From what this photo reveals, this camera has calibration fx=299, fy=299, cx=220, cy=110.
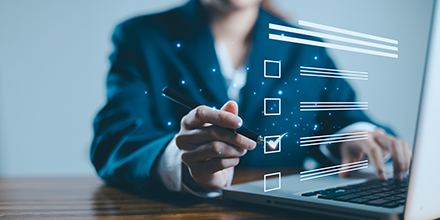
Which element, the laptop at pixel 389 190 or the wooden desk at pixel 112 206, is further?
the wooden desk at pixel 112 206

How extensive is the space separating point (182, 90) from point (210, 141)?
363 millimetres

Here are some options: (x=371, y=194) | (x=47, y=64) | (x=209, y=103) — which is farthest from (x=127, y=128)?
(x=47, y=64)

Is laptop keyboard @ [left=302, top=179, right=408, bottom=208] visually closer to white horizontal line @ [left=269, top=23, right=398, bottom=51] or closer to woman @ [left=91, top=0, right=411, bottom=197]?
woman @ [left=91, top=0, right=411, bottom=197]

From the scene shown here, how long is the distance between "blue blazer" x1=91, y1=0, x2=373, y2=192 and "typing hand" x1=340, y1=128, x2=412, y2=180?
4 centimetres

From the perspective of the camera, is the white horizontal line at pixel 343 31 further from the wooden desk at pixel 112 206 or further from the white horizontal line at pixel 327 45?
the wooden desk at pixel 112 206

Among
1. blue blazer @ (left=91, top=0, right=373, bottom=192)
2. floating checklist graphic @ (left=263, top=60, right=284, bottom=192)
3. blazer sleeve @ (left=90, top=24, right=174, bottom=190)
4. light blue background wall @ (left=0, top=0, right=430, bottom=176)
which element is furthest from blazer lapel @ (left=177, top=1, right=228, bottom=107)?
light blue background wall @ (left=0, top=0, right=430, bottom=176)

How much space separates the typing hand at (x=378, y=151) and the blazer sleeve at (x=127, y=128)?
0.31 metres

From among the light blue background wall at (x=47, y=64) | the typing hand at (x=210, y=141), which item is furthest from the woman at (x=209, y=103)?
the light blue background wall at (x=47, y=64)

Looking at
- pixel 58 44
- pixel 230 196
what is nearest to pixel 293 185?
pixel 230 196

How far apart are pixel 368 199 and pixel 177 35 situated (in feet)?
1.89

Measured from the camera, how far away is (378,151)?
0.52 meters

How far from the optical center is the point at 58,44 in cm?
136

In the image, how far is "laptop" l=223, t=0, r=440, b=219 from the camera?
0.22m

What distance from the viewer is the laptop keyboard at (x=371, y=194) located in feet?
1.02
